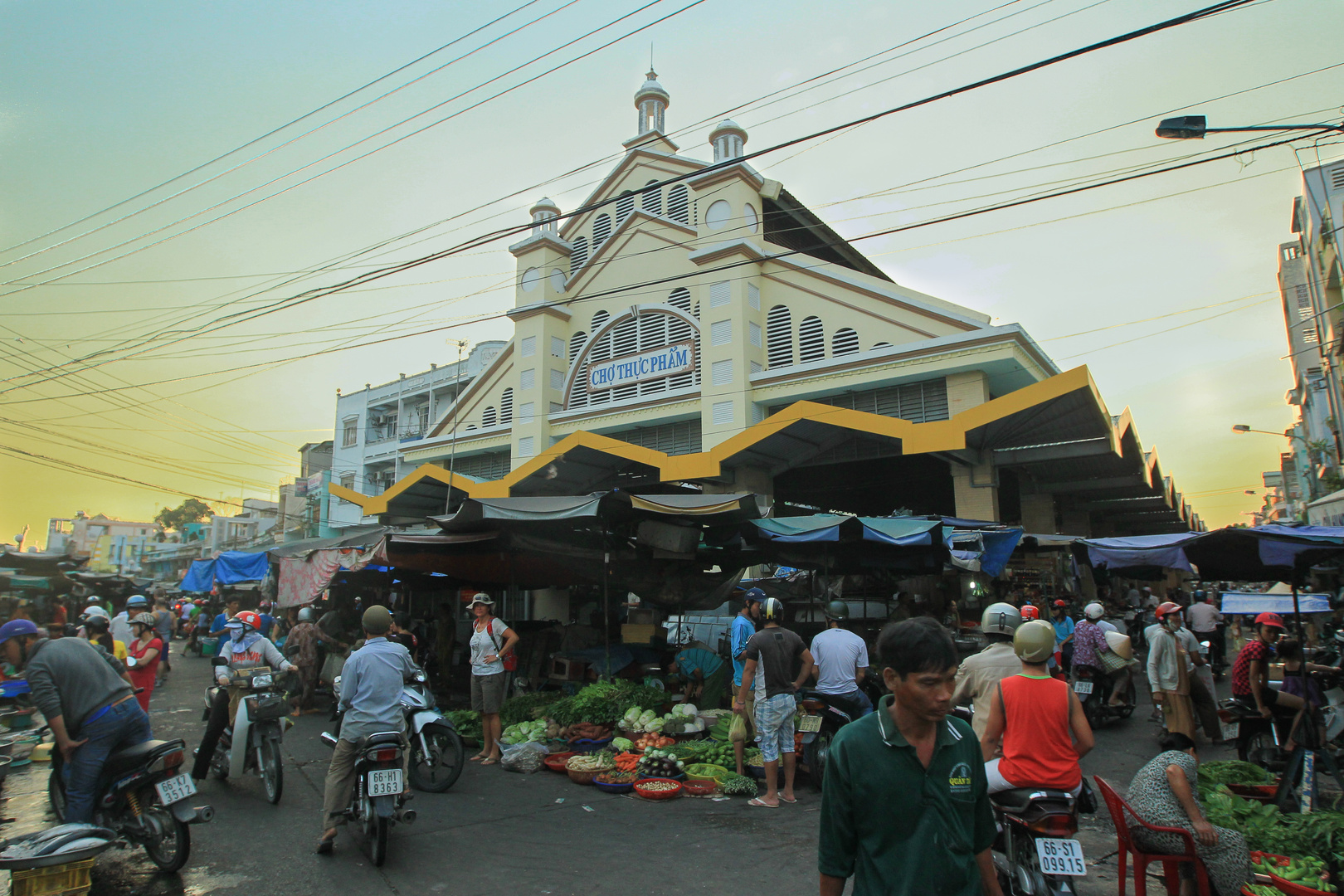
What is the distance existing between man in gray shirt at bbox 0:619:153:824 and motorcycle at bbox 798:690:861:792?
19.2 feet

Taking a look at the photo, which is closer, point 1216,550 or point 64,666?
point 64,666

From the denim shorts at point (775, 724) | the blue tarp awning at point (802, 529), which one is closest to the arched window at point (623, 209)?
the blue tarp awning at point (802, 529)

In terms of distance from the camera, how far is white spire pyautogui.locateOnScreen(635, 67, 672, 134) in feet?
78.9

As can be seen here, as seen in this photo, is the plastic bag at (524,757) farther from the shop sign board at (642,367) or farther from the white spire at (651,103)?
the white spire at (651,103)

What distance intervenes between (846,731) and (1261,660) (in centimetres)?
730

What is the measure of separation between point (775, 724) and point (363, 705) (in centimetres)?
369

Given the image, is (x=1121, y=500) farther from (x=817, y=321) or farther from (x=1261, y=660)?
(x=1261, y=660)

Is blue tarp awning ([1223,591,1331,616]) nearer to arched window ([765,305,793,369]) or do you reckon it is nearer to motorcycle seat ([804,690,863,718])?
motorcycle seat ([804,690,863,718])

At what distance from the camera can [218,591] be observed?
2661 cm

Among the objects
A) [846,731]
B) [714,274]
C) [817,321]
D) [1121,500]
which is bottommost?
[846,731]

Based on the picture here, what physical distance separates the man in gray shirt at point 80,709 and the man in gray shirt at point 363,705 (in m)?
1.41

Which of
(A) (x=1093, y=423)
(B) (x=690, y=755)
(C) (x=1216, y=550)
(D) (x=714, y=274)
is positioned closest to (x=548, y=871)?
(B) (x=690, y=755)

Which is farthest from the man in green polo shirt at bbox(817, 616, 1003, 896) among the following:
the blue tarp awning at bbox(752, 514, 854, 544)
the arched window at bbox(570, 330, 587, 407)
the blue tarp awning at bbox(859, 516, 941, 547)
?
the arched window at bbox(570, 330, 587, 407)

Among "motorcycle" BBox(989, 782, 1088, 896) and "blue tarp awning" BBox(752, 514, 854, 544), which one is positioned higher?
"blue tarp awning" BBox(752, 514, 854, 544)
